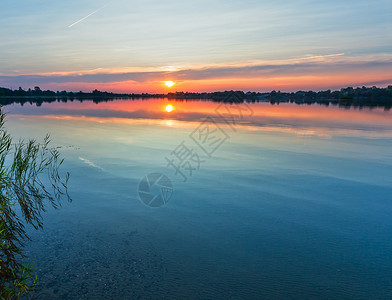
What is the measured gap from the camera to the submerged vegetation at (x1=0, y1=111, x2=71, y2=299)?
577 cm

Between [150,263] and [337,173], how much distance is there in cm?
1252

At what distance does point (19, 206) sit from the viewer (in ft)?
32.9

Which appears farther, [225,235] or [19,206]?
[19,206]

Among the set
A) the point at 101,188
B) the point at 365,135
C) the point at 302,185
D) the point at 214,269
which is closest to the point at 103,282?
the point at 214,269

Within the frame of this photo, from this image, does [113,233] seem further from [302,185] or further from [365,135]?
[365,135]

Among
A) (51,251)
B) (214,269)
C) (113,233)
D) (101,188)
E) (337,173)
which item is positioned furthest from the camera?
(337,173)

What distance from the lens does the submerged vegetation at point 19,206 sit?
5.77m

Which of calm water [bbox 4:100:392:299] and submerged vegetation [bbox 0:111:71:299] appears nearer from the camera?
submerged vegetation [bbox 0:111:71:299]

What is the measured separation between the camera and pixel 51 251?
7.21m

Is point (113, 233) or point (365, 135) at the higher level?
point (365, 135)

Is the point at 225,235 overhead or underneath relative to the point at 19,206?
underneath

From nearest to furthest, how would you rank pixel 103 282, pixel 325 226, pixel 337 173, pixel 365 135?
pixel 103 282
pixel 325 226
pixel 337 173
pixel 365 135

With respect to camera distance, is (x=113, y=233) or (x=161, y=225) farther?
(x=161, y=225)

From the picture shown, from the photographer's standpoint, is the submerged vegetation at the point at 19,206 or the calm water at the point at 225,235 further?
the calm water at the point at 225,235
